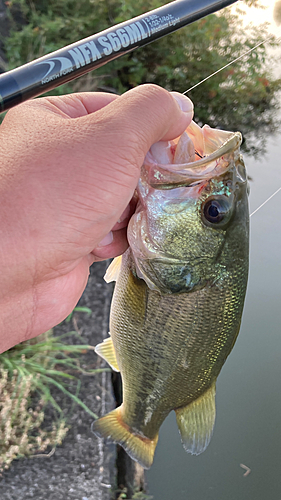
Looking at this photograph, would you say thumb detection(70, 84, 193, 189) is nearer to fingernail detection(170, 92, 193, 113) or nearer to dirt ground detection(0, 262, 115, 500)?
fingernail detection(170, 92, 193, 113)

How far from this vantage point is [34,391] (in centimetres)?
251

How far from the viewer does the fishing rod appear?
33.3 inches

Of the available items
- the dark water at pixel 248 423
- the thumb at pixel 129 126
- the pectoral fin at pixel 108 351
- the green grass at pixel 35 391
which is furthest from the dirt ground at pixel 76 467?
the thumb at pixel 129 126

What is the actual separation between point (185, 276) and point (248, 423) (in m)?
1.99

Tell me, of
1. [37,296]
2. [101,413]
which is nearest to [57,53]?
[37,296]

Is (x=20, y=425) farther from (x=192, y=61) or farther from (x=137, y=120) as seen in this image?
(x=192, y=61)

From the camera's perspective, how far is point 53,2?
4.54m

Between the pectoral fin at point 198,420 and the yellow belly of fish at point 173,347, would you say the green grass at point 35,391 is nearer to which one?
the yellow belly of fish at point 173,347

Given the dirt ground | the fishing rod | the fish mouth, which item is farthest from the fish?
the dirt ground

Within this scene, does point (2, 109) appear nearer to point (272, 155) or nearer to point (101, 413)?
point (101, 413)

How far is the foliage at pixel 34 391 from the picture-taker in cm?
223

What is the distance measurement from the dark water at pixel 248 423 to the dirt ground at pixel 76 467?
0.47 m

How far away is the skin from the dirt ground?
1.44 m

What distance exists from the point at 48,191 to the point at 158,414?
1005 mm
